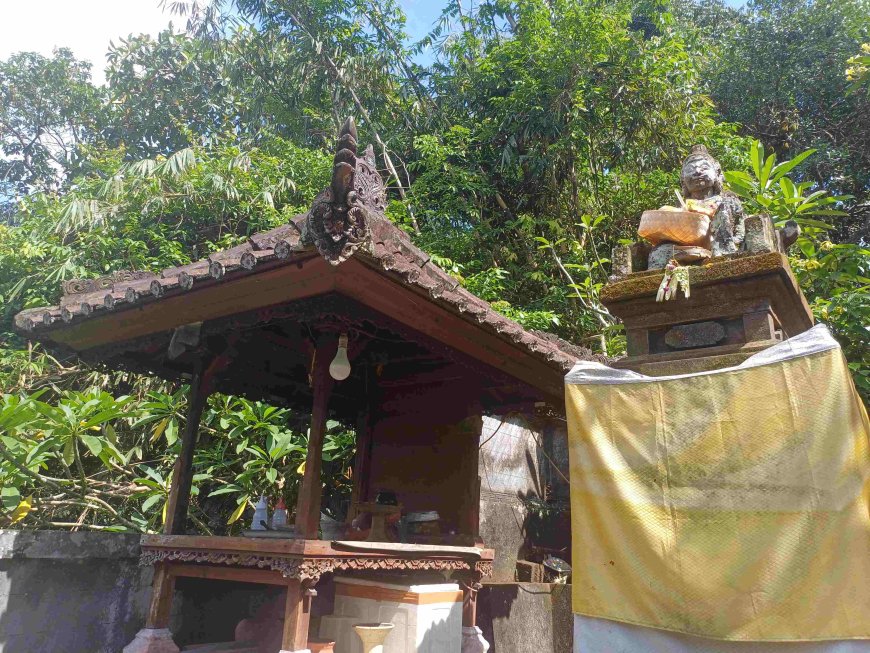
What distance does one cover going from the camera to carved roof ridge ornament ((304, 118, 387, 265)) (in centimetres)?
352

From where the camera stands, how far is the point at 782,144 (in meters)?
16.8

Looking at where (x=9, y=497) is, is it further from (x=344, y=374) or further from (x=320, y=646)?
(x=344, y=374)

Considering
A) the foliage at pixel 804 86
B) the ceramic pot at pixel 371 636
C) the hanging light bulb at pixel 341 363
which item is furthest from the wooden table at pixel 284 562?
the foliage at pixel 804 86

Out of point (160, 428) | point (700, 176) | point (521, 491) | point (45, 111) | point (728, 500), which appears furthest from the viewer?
point (45, 111)

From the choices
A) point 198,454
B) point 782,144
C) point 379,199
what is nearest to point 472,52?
point 782,144

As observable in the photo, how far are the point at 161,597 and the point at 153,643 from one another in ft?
1.10

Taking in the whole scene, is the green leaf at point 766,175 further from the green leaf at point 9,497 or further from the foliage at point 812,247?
the green leaf at point 9,497

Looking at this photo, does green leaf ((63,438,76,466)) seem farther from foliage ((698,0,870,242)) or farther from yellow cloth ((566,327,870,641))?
foliage ((698,0,870,242))

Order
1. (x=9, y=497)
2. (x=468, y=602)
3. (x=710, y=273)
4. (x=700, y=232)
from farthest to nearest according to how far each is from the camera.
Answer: (x=9, y=497), (x=468, y=602), (x=700, y=232), (x=710, y=273)

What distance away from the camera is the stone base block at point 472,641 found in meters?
5.75

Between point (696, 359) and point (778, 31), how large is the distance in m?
17.7

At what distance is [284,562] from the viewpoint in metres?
4.45

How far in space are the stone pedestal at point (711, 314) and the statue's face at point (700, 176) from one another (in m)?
0.75

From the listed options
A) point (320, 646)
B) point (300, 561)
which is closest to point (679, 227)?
point (300, 561)
